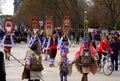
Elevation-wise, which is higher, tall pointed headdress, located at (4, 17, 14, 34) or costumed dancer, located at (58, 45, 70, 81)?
tall pointed headdress, located at (4, 17, 14, 34)

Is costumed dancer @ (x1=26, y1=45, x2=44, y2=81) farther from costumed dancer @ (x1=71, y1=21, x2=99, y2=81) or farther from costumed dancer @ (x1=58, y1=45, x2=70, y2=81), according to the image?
costumed dancer @ (x1=58, y1=45, x2=70, y2=81)

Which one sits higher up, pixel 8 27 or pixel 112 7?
pixel 112 7

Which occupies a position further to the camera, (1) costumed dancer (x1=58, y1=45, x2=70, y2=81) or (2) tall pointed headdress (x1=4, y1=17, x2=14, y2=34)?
(2) tall pointed headdress (x1=4, y1=17, x2=14, y2=34)

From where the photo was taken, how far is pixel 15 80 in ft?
55.5

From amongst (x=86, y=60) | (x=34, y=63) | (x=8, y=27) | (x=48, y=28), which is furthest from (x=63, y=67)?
(x=8, y=27)

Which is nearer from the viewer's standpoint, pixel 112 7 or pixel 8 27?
pixel 8 27

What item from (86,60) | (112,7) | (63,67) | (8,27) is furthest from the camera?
(112,7)

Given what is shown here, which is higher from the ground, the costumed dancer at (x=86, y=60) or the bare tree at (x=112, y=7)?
the bare tree at (x=112, y=7)

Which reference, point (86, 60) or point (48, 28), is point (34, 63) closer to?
point (86, 60)

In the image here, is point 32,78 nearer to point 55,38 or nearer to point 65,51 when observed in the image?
point 65,51

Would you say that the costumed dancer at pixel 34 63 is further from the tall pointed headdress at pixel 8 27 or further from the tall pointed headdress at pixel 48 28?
the tall pointed headdress at pixel 8 27

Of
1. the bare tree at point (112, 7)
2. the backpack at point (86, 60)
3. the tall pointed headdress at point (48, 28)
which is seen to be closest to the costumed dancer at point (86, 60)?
the backpack at point (86, 60)

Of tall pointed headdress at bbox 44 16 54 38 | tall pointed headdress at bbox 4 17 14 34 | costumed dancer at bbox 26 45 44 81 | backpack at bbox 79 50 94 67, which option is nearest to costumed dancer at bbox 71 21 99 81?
backpack at bbox 79 50 94 67

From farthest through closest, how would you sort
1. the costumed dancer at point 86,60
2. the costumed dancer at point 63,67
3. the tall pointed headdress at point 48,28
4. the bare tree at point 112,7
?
the bare tree at point 112,7, the tall pointed headdress at point 48,28, the costumed dancer at point 63,67, the costumed dancer at point 86,60
